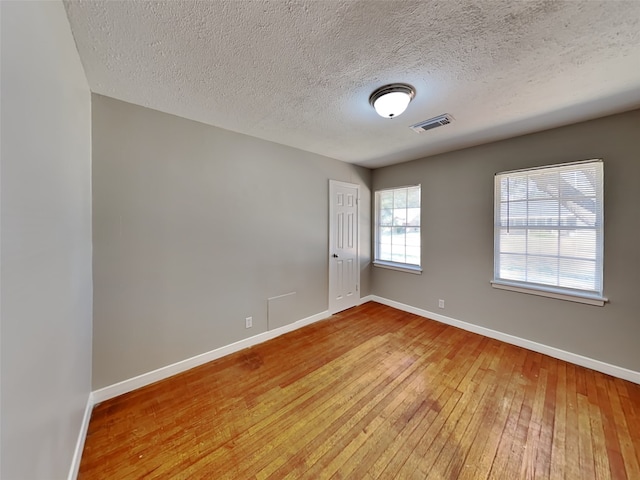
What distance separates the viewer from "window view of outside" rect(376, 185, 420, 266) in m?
3.81

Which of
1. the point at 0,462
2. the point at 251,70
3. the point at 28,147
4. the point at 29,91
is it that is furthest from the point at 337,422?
the point at 251,70

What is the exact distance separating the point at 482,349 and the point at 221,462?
2.76 m

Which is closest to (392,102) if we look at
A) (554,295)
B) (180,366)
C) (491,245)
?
(491,245)

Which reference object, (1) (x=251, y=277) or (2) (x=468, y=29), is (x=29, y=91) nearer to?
(2) (x=468, y=29)

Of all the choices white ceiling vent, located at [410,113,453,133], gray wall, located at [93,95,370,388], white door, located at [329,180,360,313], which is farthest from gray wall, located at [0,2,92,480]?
white door, located at [329,180,360,313]

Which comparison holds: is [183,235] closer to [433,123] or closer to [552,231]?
[433,123]

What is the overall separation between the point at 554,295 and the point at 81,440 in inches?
165

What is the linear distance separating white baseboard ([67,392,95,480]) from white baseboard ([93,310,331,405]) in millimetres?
107

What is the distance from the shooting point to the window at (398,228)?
3809 mm

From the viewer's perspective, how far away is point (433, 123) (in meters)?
2.39

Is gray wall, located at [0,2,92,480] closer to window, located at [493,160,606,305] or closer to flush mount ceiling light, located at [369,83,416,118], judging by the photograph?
flush mount ceiling light, located at [369,83,416,118]

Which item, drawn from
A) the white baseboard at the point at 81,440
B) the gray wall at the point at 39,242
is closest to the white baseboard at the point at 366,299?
the white baseboard at the point at 81,440

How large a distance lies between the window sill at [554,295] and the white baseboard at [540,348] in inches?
21.7

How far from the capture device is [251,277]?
2797 mm
